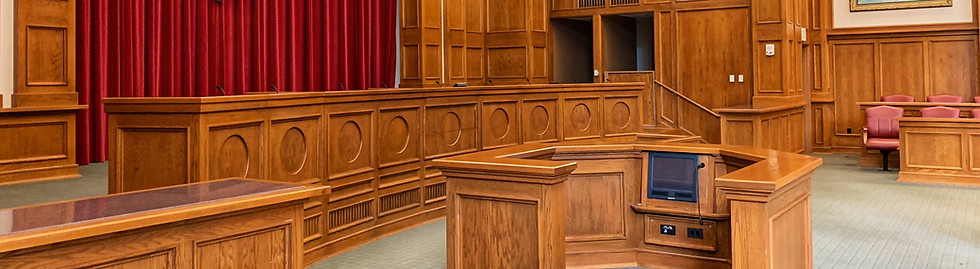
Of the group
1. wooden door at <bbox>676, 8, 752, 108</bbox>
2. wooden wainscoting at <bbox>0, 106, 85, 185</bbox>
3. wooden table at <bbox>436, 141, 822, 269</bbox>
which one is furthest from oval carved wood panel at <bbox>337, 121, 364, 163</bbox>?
wooden door at <bbox>676, 8, 752, 108</bbox>

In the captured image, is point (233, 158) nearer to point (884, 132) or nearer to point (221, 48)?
point (221, 48)

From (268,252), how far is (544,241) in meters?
1.47

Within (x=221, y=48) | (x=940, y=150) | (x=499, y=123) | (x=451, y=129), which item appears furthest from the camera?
(x=221, y=48)

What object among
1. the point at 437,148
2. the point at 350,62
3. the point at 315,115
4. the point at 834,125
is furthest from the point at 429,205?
the point at 834,125

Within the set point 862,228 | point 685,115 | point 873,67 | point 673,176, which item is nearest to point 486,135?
point 673,176

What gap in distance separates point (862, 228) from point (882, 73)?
791 centimetres

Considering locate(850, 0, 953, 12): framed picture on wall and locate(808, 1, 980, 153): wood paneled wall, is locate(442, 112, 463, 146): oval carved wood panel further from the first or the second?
locate(850, 0, 953, 12): framed picture on wall

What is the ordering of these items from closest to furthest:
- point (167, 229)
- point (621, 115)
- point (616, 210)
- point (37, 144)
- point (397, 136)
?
point (167, 229) → point (616, 210) → point (397, 136) → point (37, 144) → point (621, 115)

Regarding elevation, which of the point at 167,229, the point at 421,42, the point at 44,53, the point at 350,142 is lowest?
the point at 167,229

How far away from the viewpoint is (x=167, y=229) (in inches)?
91.3

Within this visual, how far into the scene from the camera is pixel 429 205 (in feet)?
22.2

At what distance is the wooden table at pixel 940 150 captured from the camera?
8961mm

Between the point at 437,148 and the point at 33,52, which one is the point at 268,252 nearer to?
the point at 437,148

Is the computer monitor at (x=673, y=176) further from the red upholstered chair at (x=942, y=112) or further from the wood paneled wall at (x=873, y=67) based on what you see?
the wood paneled wall at (x=873, y=67)
